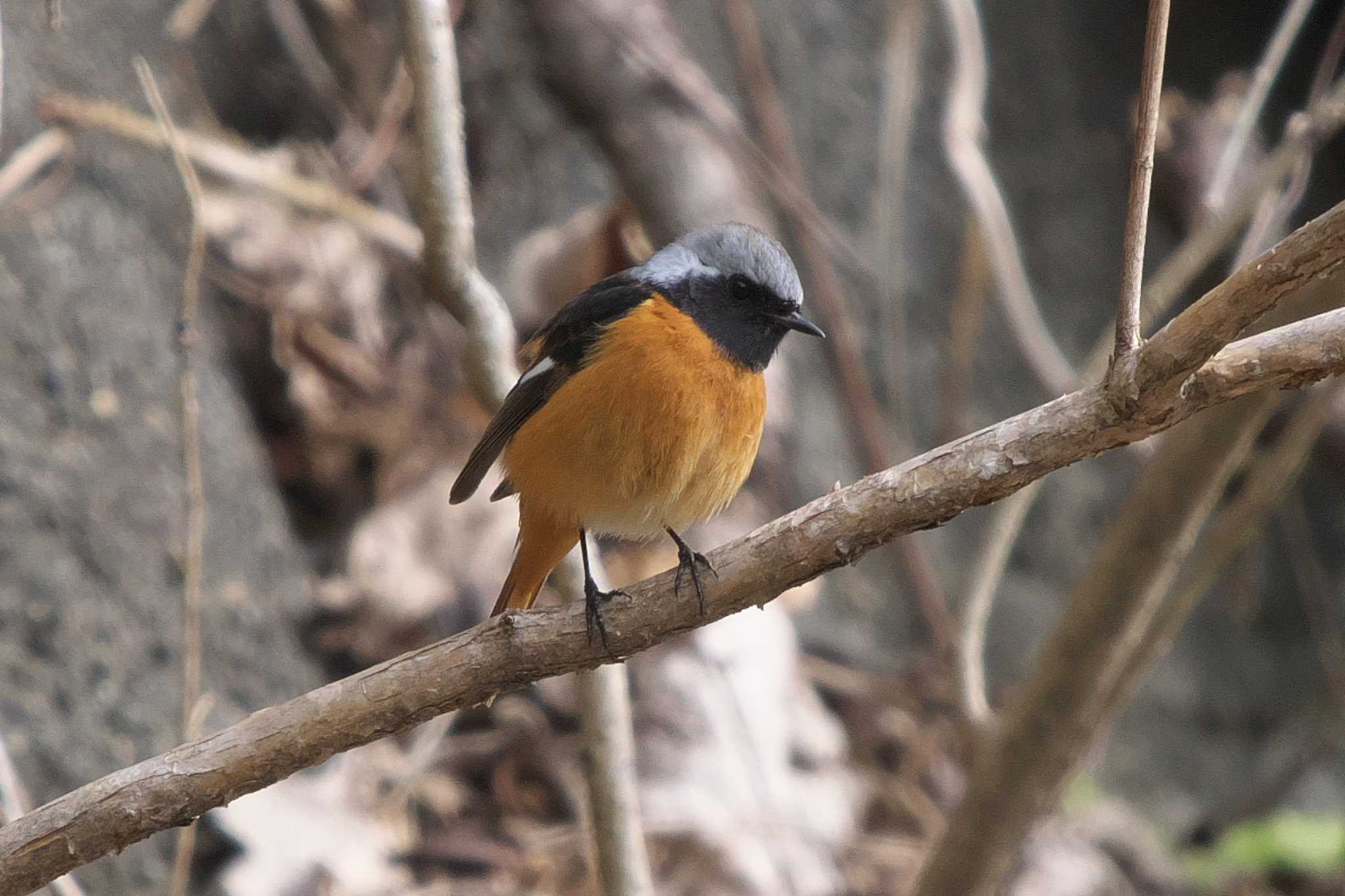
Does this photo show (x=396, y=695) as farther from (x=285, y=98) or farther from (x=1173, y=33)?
(x=1173, y=33)

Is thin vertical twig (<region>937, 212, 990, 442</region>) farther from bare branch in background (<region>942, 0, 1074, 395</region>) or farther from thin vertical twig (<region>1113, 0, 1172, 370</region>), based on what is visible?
thin vertical twig (<region>1113, 0, 1172, 370</region>)

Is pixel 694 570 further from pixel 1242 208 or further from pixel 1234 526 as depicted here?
pixel 1242 208

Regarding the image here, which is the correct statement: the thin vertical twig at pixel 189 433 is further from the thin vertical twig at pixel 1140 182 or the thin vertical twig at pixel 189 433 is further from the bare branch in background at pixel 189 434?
the thin vertical twig at pixel 1140 182

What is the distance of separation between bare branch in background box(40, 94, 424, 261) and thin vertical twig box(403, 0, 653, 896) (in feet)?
4.75

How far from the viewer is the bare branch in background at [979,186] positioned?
495 centimetres

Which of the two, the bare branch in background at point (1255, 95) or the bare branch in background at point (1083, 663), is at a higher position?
the bare branch in background at point (1255, 95)

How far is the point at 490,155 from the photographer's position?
23.2 feet

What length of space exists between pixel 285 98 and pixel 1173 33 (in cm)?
495

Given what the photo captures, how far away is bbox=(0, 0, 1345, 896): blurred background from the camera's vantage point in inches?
182

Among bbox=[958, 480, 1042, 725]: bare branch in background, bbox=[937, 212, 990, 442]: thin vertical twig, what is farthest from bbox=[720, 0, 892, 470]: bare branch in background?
bbox=[958, 480, 1042, 725]: bare branch in background

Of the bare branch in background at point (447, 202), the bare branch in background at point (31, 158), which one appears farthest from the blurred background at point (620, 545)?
the bare branch in background at point (447, 202)

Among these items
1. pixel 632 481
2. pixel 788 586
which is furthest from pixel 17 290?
pixel 788 586

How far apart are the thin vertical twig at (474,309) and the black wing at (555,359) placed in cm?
15

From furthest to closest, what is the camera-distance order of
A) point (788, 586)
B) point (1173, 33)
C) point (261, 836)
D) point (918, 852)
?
point (1173, 33), point (918, 852), point (261, 836), point (788, 586)
